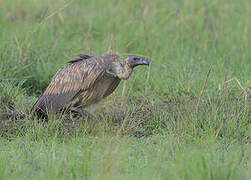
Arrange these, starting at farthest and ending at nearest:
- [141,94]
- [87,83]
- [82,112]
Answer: [141,94]
[82,112]
[87,83]

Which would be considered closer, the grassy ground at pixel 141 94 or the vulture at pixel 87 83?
the grassy ground at pixel 141 94

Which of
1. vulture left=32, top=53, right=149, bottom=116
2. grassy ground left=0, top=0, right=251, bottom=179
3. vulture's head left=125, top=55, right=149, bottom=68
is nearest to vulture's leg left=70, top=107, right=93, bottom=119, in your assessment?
vulture left=32, top=53, right=149, bottom=116

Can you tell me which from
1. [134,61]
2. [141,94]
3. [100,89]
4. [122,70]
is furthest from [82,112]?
[141,94]

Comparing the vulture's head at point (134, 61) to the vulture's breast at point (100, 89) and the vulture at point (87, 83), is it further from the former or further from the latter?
the vulture's breast at point (100, 89)

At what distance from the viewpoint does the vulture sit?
628 centimetres

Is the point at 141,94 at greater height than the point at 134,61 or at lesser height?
lesser

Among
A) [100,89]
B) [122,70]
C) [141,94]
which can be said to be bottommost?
[141,94]

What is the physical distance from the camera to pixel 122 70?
6.31 metres

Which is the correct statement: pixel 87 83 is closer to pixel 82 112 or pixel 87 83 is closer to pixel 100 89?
pixel 100 89

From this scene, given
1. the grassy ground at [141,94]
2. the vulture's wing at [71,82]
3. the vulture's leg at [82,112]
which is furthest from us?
the vulture's leg at [82,112]

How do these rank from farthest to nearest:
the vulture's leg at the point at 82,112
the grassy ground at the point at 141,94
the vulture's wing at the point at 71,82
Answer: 1. the vulture's leg at the point at 82,112
2. the vulture's wing at the point at 71,82
3. the grassy ground at the point at 141,94

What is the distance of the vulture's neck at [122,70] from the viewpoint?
630 centimetres

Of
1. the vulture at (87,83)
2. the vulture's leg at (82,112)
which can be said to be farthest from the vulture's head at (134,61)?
the vulture's leg at (82,112)

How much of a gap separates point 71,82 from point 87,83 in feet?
0.81
